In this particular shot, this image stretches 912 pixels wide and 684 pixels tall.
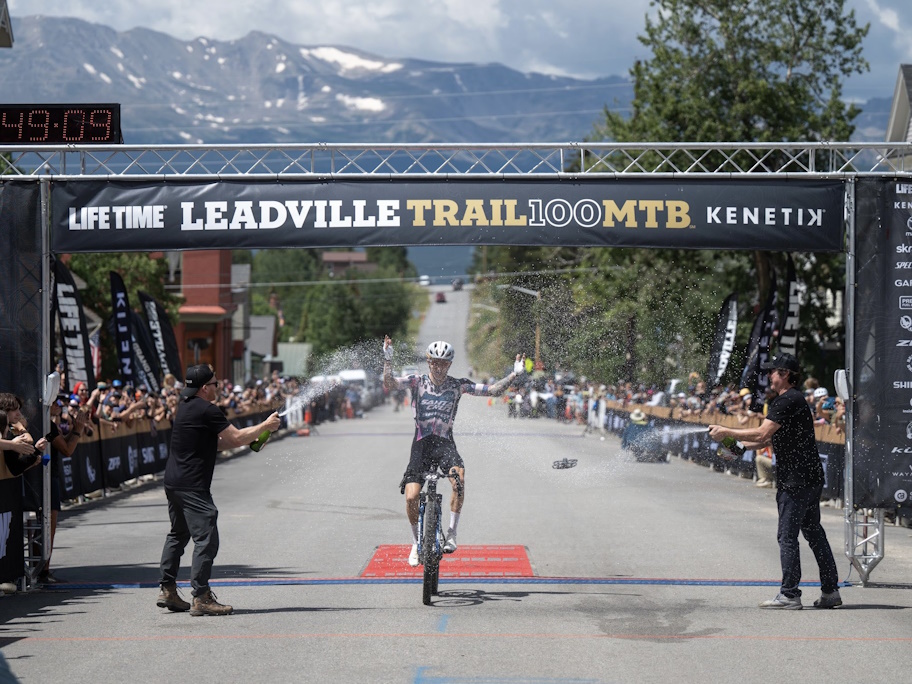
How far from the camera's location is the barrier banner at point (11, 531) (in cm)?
1081

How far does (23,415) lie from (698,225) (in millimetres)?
6712

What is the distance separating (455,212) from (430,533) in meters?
3.56

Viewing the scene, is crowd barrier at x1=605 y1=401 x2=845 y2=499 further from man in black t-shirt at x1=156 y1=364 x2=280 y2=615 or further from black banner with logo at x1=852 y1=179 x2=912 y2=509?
man in black t-shirt at x1=156 y1=364 x2=280 y2=615

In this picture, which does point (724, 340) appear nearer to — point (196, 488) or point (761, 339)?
point (761, 339)

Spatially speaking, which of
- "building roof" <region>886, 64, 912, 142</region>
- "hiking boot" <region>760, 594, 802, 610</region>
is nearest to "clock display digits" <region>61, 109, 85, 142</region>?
"hiking boot" <region>760, 594, 802, 610</region>

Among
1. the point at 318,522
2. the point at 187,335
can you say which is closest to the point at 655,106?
the point at 318,522

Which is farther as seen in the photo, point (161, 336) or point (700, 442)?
point (700, 442)

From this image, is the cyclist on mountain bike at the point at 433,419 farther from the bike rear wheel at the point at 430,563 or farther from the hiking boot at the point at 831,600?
the hiking boot at the point at 831,600

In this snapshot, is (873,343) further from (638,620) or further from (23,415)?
(23,415)

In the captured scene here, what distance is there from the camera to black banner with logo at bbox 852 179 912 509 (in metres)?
11.7

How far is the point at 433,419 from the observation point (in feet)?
37.1

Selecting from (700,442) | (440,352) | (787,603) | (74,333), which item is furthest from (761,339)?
(787,603)

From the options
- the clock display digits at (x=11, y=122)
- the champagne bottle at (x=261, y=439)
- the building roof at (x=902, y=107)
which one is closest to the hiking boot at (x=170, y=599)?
the champagne bottle at (x=261, y=439)

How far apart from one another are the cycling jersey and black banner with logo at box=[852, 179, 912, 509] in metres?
3.80
